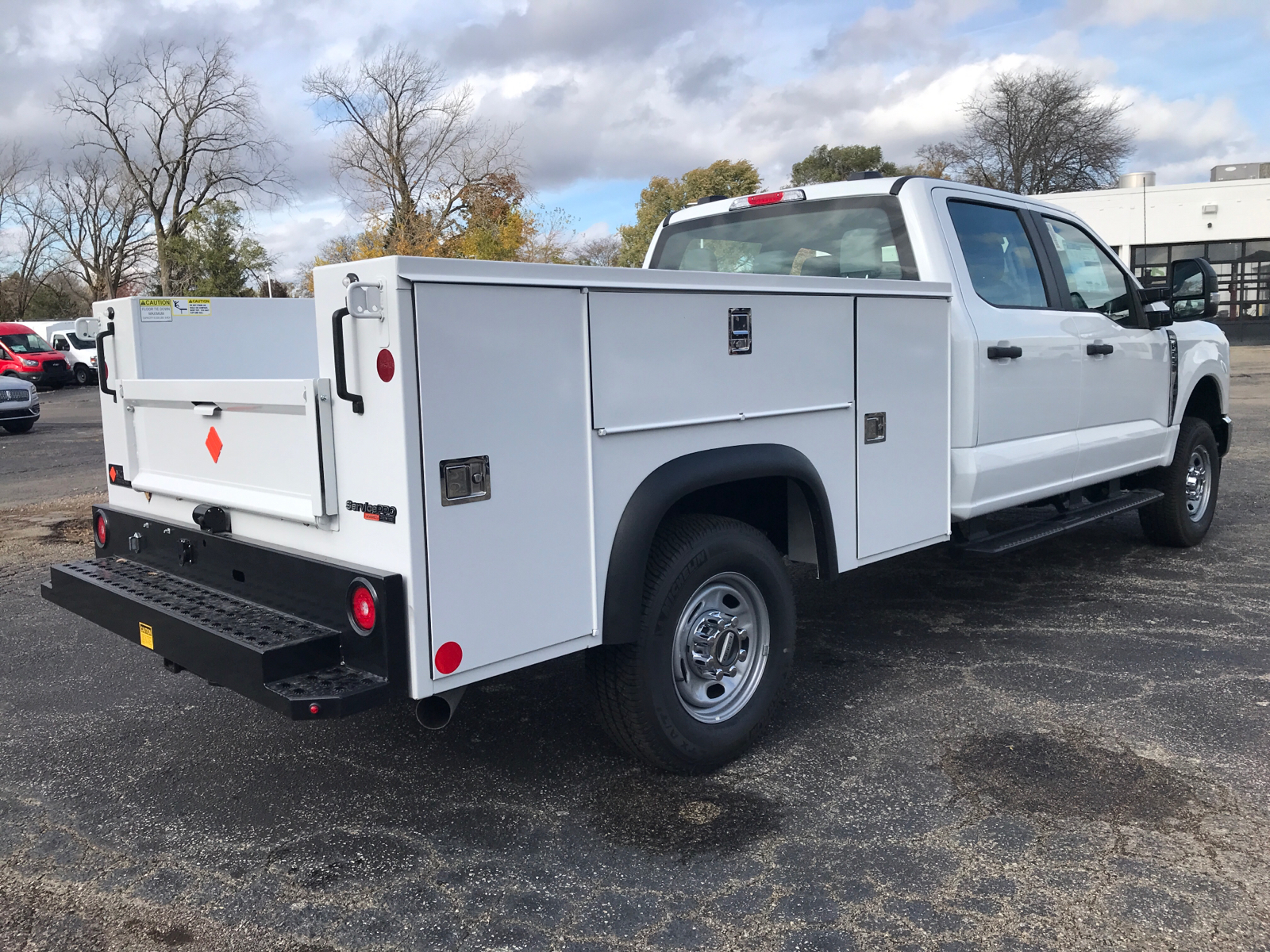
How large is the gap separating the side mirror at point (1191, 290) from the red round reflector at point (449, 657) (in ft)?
17.2

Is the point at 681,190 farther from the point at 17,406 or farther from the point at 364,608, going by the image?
Answer: the point at 364,608

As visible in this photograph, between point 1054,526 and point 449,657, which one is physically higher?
point 449,657

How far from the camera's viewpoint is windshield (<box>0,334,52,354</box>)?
33500 millimetres

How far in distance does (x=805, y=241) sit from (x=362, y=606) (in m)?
3.24

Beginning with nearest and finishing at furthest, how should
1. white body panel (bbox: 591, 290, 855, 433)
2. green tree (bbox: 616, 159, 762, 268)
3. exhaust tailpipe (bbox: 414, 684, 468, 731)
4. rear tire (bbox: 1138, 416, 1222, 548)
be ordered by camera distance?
1. exhaust tailpipe (bbox: 414, 684, 468, 731)
2. white body panel (bbox: 591, 290, 855, 433)
3. rear tire (bbox: 1138, 416, 1222, 548)
4. green tree (bbox: 616, 159, 762, 268)

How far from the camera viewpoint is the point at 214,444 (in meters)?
3.65

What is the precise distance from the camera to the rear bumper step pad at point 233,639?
288cm

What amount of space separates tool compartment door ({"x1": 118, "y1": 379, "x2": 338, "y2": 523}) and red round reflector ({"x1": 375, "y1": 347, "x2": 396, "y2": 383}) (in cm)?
28

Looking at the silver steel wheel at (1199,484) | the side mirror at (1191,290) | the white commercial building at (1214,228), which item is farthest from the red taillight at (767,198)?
the white commercial building at (1214,228)

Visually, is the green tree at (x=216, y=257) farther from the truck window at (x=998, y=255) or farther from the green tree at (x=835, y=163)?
the truck window at (x=998, y=255)

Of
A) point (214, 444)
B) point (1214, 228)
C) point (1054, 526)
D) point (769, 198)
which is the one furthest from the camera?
point (1214, 228)

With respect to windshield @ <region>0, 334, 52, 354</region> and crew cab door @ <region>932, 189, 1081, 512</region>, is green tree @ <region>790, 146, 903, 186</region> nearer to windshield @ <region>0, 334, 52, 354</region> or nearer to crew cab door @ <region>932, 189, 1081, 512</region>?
windshield @ <region>0, 334, 52, 354</region>

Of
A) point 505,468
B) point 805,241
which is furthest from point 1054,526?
point 505,468

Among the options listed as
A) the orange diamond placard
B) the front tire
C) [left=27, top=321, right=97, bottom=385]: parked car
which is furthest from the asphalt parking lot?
[left=27, top=321, right=97, bottom=385]: parked car
